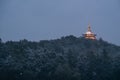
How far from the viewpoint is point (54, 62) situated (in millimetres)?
53719

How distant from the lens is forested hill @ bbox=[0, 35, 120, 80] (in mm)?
49500

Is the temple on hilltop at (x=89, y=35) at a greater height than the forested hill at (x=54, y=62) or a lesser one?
greater

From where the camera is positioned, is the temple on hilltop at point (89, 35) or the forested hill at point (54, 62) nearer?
the forested hill at point (54, 62)

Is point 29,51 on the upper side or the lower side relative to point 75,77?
upper

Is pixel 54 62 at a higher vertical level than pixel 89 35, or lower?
lower

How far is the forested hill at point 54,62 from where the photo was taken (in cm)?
4950

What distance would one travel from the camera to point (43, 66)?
51.9 m

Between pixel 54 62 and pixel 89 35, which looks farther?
pixel 89 35

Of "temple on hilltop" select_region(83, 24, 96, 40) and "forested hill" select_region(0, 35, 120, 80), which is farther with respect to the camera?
"temple on hilltop" select_region(83, 24, 96, 40)

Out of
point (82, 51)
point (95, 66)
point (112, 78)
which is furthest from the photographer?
point (82, 51)

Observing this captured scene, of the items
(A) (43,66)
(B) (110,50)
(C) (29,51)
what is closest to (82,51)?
(B) (110,50)

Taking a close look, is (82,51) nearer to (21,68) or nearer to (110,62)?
(110,62)

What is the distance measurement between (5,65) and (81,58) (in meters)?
10.4

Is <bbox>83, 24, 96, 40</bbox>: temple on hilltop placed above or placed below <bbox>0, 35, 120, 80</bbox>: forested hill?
above
